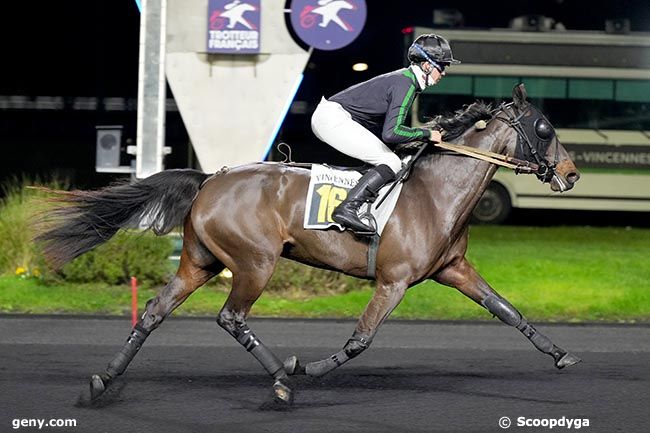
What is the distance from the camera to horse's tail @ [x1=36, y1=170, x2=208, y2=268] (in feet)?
30.0

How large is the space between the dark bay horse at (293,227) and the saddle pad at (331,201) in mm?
62

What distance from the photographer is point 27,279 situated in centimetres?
1437

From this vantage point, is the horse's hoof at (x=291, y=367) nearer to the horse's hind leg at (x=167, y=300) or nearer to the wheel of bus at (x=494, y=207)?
the horse's hind leg at (x=167, y=300)

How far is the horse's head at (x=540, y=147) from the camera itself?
8.97m

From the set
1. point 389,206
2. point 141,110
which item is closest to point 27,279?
point 141,110

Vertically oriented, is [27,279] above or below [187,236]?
below

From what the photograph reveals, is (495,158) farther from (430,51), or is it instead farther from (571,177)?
(430,51)

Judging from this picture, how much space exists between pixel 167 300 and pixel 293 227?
3.19ft

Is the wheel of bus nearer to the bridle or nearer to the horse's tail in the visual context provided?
the bridle

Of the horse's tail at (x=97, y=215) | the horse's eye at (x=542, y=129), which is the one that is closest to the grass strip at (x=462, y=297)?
the horse's tail at (x=97, y=215)

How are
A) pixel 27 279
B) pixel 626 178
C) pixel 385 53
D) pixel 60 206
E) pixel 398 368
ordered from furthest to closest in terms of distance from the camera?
pixel 385 53
pixel 626 178
pixel 27 279
pixel 398 368
pixel 60 206

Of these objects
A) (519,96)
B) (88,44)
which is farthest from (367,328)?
(88,44)

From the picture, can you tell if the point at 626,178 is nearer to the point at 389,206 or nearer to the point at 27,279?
the point at 27,279

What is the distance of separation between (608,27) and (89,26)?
47.3ft
